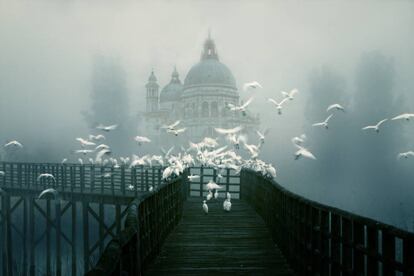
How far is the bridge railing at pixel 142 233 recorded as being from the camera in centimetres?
370

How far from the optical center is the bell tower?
103 m

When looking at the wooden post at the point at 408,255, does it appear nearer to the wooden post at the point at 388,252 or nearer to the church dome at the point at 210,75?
the wooden post at the point at 388,252

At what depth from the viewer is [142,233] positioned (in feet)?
22.0

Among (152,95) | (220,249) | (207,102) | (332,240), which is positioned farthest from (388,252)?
(152,95)

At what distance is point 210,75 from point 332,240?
8042 cm

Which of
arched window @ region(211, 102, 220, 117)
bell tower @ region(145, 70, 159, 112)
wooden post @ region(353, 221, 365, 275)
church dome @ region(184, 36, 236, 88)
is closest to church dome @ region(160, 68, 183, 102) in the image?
bell tower @ region(145, 70, 159, 112)

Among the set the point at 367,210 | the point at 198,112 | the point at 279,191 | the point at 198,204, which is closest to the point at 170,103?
the point at 198,112

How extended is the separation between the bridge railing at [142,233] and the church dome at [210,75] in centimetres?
7294

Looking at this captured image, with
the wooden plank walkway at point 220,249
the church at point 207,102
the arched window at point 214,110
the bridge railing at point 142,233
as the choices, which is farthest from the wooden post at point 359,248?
the arched window at point 214,110

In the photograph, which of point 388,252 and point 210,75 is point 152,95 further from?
point 388,252

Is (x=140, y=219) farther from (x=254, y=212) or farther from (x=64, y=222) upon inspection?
(x=64, y=222)

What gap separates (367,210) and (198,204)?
66521 mm

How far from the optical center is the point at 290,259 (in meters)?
7.53

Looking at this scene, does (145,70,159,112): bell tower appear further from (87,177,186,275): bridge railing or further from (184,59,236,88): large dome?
(87,177,186,275): bridge railing
